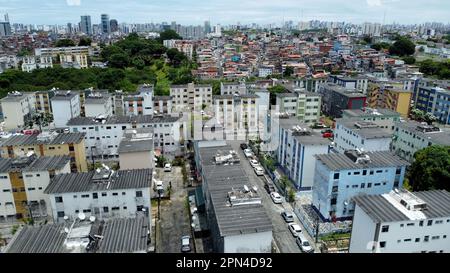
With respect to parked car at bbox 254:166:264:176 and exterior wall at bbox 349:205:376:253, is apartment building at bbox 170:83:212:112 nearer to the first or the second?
parked car at bbox 254:166:264:176

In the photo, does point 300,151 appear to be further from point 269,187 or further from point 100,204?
point 100,204

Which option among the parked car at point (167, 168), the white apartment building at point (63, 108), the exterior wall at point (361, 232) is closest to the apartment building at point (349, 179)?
the exterior wall at point (361, 232)

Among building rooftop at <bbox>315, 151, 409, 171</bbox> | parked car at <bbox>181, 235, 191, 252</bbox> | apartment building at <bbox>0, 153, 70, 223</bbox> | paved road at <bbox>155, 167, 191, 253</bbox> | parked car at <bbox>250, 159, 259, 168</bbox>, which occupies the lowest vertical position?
paved road at <bbox>155, 167, 191, 253</bbox>

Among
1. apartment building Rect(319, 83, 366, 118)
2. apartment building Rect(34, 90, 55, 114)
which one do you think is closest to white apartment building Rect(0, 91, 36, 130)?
apartment building Rect(34, 90, 55, 114)

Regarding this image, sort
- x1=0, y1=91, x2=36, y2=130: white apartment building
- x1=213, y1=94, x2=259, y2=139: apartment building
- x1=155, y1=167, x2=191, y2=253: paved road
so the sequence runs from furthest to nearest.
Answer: x1=213, y1=94, x2=259, y2=139: apartment building
x1=0, y1=91, x2=36, y2=130: white apartment building
x1=155, y1=167, x2=191, y2=253: paved road

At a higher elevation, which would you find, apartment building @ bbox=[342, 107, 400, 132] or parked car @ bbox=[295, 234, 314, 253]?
apartment building @ bbox=[342, 107, 400, 132]

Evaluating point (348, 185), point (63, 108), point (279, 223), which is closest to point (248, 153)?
point (279, 223)

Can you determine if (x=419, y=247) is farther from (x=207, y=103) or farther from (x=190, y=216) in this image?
(x=207, y=103)
